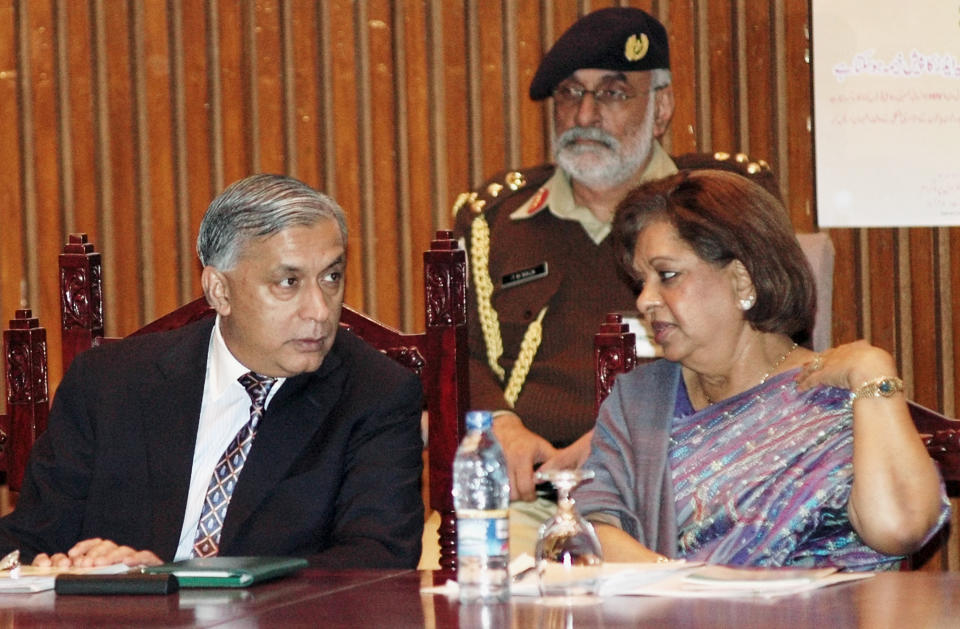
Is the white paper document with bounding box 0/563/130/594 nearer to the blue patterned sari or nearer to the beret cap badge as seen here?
the blue patterned sari

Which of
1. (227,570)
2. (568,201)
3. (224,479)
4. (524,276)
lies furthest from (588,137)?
(227,570)

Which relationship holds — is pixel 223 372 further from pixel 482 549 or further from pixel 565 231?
pixel 565 231

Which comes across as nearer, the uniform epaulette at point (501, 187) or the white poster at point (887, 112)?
the uniform epaulette at point (501, 187)

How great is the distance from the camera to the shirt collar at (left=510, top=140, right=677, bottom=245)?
3.95 metres

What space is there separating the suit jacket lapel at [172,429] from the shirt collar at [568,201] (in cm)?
139

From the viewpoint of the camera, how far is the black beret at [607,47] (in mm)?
A: 3971

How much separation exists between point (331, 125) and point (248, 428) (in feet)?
6.84

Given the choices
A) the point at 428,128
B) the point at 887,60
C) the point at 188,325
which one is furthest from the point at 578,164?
the point at 188,325

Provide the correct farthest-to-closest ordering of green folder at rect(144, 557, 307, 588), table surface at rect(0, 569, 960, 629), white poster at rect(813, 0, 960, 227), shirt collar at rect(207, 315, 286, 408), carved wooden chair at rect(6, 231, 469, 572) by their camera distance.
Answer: white poster at rect(813, 0, 960, 227)
carved wooden chair at rect(6, 231, 469, 572)
shirt collar at rect(207, 315, 286, 408)
green folder at rect(144, 557, 307, 588)
table surface at rect(0, 569, 960, 629)

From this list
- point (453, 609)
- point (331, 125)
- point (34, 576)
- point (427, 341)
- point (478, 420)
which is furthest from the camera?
point (331, 125)

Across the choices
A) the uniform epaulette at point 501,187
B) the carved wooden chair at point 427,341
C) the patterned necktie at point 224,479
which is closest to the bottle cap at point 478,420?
the patterned necktie at point 224,479

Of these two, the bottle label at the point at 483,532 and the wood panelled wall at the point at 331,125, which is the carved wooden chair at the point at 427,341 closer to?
the bottle label at the point at 483,532

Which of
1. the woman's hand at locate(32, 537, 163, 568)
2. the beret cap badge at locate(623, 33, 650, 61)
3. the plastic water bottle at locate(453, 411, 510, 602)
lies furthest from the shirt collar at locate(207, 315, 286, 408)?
the beret cap badge at locate(623, 33, 650, 61)

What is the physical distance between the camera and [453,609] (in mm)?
1809
